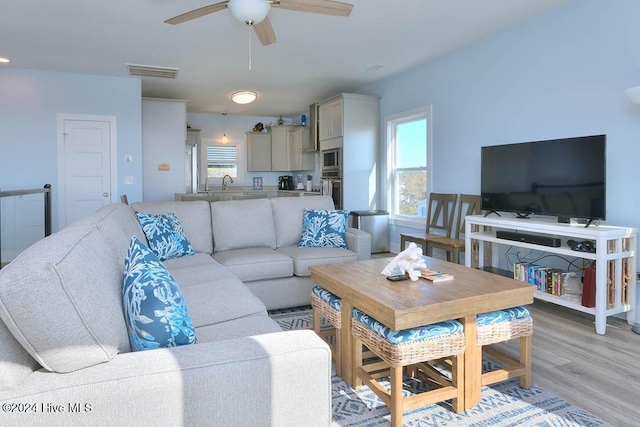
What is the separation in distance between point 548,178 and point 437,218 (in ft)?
5.27

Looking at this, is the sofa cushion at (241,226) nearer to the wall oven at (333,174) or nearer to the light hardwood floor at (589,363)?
the light hardwood floor at (589,363)

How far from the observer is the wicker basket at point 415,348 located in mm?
1723

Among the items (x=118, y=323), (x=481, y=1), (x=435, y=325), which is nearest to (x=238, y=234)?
(x=435, y=325)

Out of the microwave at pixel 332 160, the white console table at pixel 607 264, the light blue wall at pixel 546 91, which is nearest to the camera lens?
the white console table at pixel 607 264

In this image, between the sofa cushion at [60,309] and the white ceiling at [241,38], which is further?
the white ceiling at [241,38]

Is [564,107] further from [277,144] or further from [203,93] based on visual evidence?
[277,144]

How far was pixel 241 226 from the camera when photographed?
12.1 ft

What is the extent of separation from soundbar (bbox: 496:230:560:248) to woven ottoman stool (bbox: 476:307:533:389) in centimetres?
138

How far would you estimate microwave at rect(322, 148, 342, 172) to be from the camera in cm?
605

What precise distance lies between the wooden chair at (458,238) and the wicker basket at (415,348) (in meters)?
2.46

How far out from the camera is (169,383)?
991 millimetres

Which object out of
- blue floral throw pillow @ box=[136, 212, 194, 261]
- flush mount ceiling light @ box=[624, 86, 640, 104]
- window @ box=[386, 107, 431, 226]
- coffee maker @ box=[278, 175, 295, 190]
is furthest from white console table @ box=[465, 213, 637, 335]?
coffee maker @ box=[278, 175, 295, 190]

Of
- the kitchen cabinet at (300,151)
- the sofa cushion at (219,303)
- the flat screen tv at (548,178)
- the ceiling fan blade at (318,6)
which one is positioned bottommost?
the sofa cushion at (219,303)

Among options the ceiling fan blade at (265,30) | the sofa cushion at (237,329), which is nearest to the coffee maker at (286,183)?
the ceiling fan blade at (265,30)
